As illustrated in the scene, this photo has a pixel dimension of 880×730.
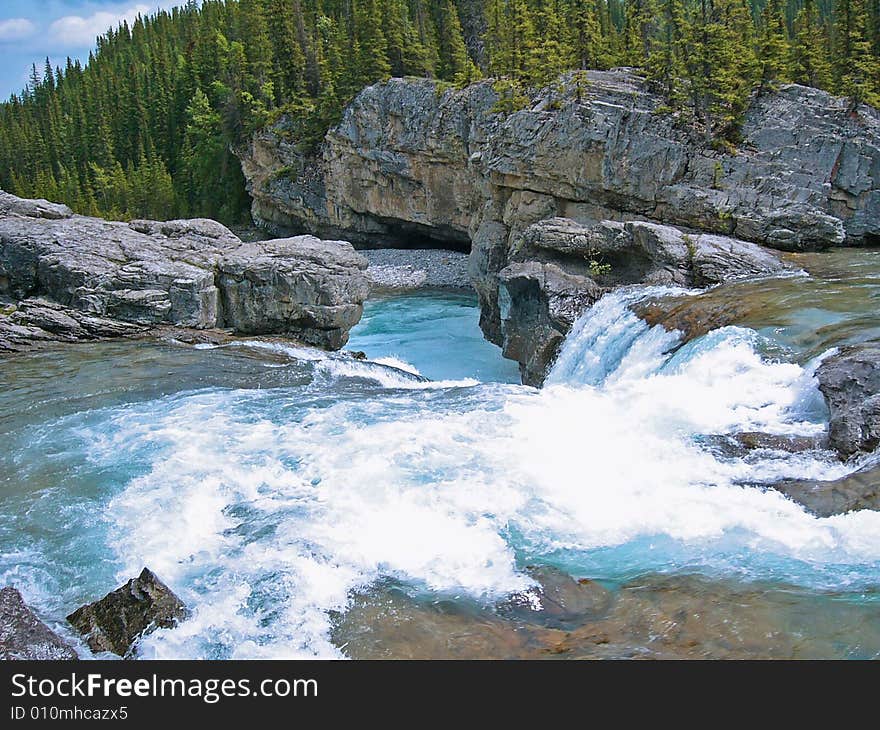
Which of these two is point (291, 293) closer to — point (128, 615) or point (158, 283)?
point (158, 283)

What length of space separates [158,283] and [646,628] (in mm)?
17027

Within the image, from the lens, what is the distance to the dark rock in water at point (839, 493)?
9195 mm

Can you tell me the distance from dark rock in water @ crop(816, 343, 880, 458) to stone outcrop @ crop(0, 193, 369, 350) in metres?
13.4

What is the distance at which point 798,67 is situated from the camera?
103 ft

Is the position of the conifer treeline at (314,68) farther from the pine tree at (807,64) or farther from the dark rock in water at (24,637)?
the dark rock in water at (24,637)

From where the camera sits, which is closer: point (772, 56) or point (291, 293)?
point (291, 293)

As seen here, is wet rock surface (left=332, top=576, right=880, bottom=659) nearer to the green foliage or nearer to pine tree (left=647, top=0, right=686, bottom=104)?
pine tree (left=647, top=0, right=686, bottom=104)

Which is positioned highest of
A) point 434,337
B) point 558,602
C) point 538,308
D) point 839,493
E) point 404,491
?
point 538,308

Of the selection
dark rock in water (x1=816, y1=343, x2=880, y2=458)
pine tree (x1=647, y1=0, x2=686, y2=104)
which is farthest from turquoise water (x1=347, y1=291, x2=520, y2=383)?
dark rock in water (x1=816, y1=343, x2=880, y2=458)

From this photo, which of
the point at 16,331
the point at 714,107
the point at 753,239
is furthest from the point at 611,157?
the point at 16,331

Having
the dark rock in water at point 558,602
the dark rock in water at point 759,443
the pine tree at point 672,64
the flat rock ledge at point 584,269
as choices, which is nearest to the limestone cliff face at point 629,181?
the flat rock ledge at point 584,269

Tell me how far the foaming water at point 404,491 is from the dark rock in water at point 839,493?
0.20 m

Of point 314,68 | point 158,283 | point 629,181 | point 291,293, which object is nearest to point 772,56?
point 629,181

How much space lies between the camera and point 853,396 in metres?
11.3
